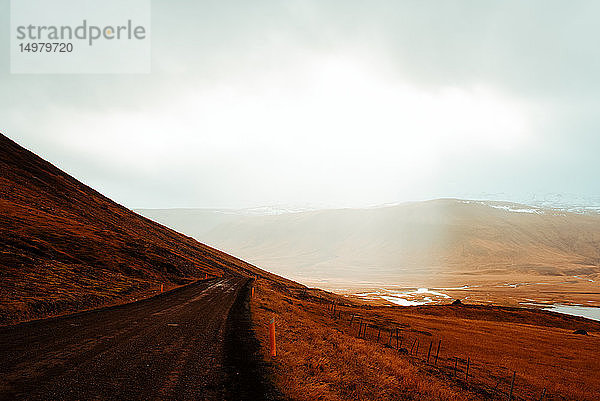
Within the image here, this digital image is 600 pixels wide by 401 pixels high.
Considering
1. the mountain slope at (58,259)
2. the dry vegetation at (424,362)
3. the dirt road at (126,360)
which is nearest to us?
the dirt road at (126,360)

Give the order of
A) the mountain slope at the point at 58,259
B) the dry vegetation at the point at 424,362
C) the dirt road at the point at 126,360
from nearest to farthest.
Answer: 1. the dirt road at the point at 126,360
2. the dry vegetation at the point at 424,362
3. the mountain slope at the point at 58,259

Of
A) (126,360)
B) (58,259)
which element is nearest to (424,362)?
(126,360)

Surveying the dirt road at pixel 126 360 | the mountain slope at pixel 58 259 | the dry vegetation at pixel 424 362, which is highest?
the mountain slope at pixel 58 259

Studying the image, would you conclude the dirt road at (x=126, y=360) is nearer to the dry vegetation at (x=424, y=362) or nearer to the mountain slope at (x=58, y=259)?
the dry vegetation at (x=424, y=362)

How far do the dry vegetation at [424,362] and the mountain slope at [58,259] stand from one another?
48.5ft

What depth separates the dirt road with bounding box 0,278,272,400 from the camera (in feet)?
31.6

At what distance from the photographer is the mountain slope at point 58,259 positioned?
80.1 feet

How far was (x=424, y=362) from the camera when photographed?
958 inches

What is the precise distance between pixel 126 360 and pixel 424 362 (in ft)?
68.2

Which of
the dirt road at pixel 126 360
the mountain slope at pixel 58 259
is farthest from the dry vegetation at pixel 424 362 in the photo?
the mountain slope at pixel 58 259

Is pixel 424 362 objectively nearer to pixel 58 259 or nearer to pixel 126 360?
pixel 126 360

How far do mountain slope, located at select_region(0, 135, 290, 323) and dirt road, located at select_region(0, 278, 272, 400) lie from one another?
5.70 meters

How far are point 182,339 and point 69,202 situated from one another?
76286mm

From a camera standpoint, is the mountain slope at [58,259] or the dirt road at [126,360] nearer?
the dirt road at [126,360]
